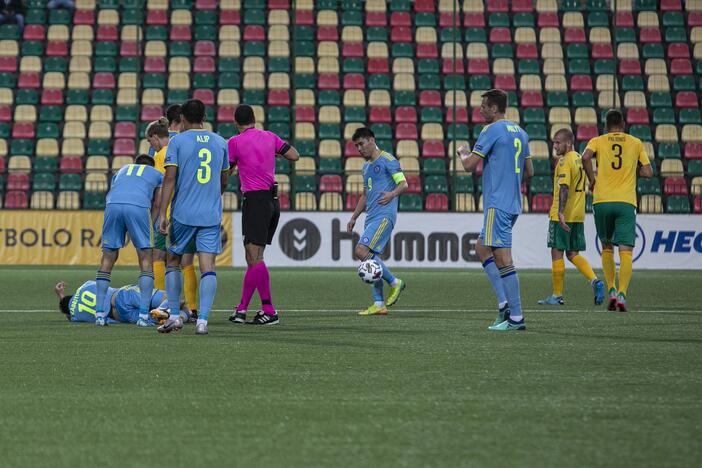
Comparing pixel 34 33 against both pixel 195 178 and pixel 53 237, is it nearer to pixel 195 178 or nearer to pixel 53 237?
pixel 53 237

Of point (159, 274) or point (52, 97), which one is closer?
point (159, 274)

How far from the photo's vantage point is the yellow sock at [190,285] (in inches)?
416

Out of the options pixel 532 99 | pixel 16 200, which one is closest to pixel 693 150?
pixel 532 99

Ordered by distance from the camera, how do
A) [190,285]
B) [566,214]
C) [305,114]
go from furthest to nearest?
[305,114], [566,214], [190,285]

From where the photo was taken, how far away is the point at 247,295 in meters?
10.1

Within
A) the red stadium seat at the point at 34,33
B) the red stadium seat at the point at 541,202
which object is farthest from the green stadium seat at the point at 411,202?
the red stadium seat at the point at 34,33

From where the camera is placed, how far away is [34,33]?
95.7 ft

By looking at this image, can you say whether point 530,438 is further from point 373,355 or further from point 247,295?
point 247,295

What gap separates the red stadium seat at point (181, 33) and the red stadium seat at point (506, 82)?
789cm

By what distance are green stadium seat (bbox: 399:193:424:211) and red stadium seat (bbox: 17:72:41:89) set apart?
9.69 m

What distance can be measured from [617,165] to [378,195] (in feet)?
8.31

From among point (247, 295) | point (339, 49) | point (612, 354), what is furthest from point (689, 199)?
point (612, 354)

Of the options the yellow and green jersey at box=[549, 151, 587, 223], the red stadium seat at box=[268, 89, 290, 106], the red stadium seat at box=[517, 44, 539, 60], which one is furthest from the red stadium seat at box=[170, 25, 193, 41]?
the yellow and green jersey at box=[549, 151, 587, 223]

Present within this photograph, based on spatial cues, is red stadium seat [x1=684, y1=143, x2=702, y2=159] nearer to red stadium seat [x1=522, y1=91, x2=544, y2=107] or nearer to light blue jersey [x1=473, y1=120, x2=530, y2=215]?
red stadium seat [x1=522, y1=91, x2=544, y2=107]
